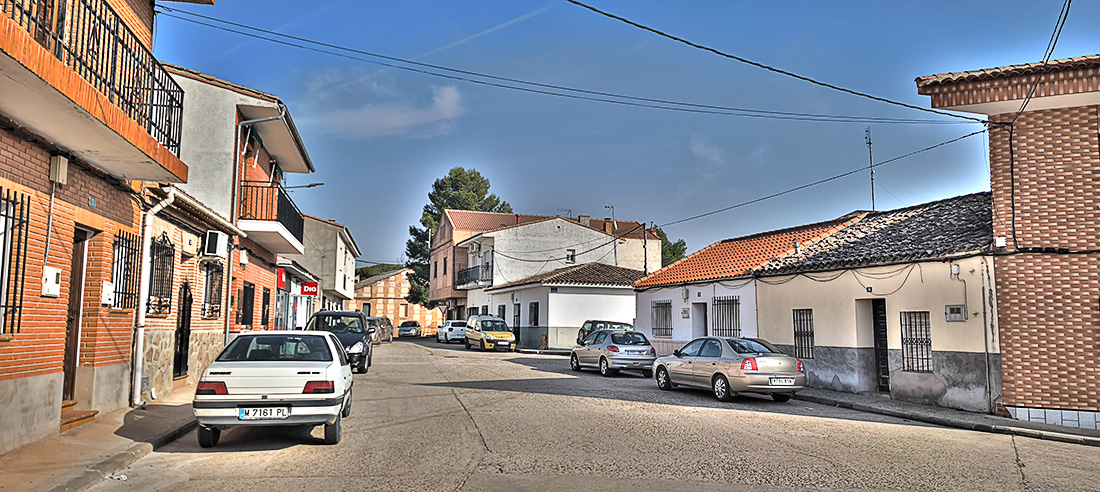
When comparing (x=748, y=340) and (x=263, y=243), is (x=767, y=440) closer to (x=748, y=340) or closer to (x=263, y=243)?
(x=748, y=340)

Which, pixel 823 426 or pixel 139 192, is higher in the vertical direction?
pixel 139 192

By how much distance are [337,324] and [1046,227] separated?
1818 cm

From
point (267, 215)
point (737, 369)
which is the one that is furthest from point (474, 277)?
point (737, 369)

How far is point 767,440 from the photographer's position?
9.88 meters

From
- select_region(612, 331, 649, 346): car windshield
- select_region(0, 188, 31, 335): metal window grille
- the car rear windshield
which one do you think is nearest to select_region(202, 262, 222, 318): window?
the car rear windshield

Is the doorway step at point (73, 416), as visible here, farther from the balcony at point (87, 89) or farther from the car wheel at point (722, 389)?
the car wheel at point (722, 389)

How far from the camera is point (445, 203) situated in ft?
244

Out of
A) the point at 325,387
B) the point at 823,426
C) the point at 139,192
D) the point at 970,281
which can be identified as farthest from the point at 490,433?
the point at 970,281

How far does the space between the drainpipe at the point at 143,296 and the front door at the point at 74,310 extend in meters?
1.55

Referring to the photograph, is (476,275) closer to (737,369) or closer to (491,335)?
(491,335)

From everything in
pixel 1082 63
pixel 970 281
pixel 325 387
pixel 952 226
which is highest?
pixel 1082 63

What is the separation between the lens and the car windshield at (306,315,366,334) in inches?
856

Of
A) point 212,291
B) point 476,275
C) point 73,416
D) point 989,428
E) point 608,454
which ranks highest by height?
point 476,275

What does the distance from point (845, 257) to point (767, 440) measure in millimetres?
8984
